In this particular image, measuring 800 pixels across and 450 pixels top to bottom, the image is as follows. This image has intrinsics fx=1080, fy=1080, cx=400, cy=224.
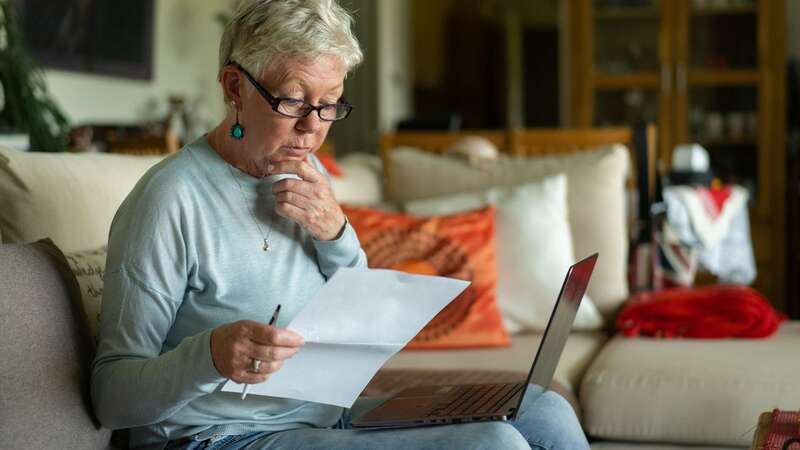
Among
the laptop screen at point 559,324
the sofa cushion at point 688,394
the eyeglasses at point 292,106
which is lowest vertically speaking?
the sofa cushion at point 688,394

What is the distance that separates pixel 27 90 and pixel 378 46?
456 centimetres

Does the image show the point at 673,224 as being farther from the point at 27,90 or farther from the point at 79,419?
the point at 79,419

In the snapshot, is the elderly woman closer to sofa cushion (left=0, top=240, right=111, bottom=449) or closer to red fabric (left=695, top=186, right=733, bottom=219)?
sofa cushion (left=0, top=240, right=111, bottom=449)

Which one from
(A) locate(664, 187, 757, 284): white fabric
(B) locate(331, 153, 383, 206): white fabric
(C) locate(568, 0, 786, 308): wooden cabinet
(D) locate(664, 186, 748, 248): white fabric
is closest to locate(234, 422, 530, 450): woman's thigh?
(B) locate(331, 153, 383, 206): white fabric

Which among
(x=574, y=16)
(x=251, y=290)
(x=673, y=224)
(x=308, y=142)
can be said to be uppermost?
(x=574, y=16)

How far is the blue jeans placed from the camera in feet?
4.21

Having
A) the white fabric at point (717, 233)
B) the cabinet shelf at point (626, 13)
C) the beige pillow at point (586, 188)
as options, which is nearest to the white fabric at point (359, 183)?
the beige pillow at point (586, 188)

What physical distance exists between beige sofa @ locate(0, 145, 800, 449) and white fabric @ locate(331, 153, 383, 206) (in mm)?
681

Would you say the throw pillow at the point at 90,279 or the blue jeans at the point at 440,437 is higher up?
the throw pillow at the point at 90,279

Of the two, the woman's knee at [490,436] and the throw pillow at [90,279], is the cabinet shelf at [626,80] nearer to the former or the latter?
the throw pillow at [90,279]

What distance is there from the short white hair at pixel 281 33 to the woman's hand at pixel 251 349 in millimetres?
361

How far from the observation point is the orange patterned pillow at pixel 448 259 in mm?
2486

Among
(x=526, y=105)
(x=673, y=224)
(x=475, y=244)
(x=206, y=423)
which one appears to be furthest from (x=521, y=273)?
(x=526, y=105)

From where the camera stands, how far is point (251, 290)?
1384mm
